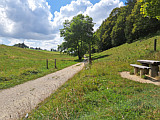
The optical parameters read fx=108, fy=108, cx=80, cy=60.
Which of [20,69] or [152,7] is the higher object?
[152,7]

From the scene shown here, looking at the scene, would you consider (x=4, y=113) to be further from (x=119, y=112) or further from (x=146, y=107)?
(x=146, y=107)

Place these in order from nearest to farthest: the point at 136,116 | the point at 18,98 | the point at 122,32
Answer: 1. the point at 136,116
2. the point at 18,98
3. the point at 122,32

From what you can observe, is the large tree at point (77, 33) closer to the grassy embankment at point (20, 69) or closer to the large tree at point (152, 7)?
the grassy embankment at point (20, 69)

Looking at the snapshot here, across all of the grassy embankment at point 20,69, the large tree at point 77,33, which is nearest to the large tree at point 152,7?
the grassy embankment at point 20,69

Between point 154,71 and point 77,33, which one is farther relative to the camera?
point 77,33

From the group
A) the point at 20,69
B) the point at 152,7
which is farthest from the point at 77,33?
the point at 152,7

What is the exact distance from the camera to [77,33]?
97.1ft

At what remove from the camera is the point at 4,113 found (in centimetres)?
438

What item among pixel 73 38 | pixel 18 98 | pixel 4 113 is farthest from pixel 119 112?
pixel 73 38

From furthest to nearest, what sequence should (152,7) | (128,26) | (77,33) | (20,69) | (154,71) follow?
(128,26)
(77,33)
(20,69)
(152,7)
(154,71)

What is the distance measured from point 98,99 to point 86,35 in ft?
92.8

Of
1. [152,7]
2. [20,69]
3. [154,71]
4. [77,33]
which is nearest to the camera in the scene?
[154,71]

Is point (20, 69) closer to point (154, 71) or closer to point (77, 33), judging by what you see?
point (154, 71)

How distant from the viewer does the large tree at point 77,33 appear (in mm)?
30031
